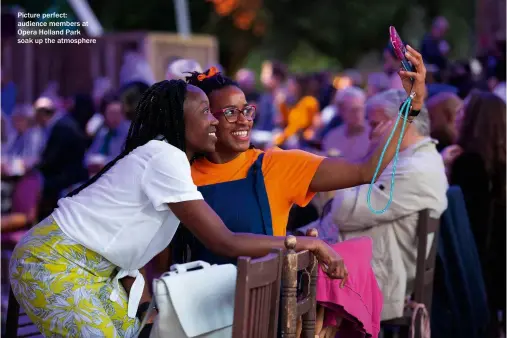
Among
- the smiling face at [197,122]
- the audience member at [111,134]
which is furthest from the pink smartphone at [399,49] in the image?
the audience member at [111,134]

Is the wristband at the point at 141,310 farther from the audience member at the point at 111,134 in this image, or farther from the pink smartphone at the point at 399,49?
the audience member at the point at 111,134

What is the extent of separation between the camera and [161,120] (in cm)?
386

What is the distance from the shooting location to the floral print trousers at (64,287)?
140 inches

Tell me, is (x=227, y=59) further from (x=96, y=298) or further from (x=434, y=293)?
(x=96, y=298)

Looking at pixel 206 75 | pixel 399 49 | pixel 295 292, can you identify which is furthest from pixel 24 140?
pixel 295 292

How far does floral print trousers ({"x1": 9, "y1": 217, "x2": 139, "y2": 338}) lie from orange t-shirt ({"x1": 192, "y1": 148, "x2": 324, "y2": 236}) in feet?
3.04

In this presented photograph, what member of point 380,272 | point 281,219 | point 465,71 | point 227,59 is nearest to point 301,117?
point 465,71

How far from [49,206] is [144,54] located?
17.8 feet

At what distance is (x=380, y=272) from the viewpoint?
5566 millimetres

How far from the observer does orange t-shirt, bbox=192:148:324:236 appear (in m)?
4.46

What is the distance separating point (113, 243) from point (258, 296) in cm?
61

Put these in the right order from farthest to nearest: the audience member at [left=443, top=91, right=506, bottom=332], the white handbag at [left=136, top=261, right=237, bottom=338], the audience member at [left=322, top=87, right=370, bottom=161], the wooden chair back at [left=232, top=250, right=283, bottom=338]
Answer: the audience member at [left=322, top=87, right=370, bottom=161], the audience member at [left=443, top=91, right=506, bottom=332], the white handbag at [left=136, top=261, right=237, bottom=338], the wooden chair back at [left=232, top=250, right=283, bottom=338]

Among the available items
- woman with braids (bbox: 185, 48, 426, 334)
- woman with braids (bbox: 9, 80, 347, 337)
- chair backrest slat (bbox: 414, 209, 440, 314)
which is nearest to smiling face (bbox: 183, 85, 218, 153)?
woman with braids (bbox: 9, 80, 347, 337)

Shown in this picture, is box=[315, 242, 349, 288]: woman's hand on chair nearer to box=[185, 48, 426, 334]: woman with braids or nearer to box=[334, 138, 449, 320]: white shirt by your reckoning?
Result: box=[185, 48, 426, 334]: woman with braids
